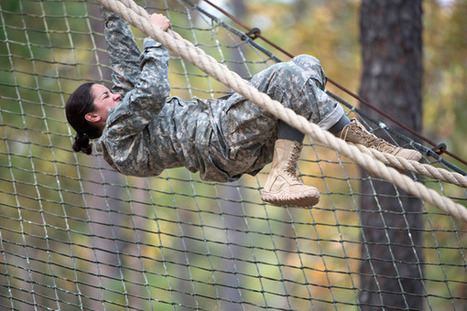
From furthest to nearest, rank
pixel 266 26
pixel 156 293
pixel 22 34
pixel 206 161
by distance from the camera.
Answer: pixel 266 26, pixel 156 293, pixel 22 34, pixel 206 161

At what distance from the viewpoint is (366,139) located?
6.82 feet

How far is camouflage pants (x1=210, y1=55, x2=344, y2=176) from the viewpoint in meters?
1.98

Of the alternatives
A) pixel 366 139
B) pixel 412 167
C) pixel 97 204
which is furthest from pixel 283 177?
pixel 97 204

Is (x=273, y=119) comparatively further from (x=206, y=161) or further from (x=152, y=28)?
(x=152, y=28)

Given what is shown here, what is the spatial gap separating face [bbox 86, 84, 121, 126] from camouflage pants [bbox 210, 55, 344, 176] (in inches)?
15.6

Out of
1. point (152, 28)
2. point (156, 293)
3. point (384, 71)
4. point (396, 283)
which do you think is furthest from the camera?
point (156, 293)

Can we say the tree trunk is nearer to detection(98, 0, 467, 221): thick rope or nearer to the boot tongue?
the boot tongue

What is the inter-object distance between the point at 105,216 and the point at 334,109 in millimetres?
5230

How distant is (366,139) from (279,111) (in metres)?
0.43

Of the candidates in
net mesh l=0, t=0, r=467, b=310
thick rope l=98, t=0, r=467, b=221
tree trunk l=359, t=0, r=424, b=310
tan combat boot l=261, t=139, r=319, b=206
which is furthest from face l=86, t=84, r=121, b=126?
net mesh l=0, t=0, r=467, b=310

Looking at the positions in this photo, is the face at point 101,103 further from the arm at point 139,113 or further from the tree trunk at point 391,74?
the tree trunk at point 391,74

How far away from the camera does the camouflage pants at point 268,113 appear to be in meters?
1.98

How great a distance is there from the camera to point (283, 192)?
1970mm

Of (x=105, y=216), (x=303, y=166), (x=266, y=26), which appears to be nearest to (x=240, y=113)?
(x=105, y=216)
